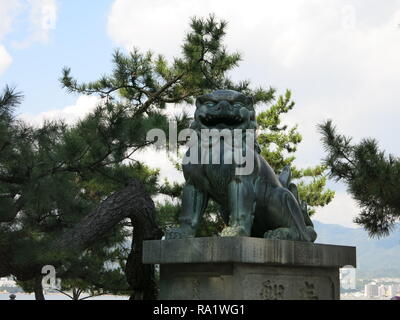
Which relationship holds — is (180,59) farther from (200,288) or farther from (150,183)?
(200,288)

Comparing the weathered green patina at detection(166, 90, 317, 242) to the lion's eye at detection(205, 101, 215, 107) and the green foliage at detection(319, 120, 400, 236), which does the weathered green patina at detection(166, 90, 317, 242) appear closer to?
the lion's eye at detection(205, 101, 215, 107)

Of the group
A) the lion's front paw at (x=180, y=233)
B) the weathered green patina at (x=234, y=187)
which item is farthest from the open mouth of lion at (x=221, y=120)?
the lion's front paw at (x=180, y=233)

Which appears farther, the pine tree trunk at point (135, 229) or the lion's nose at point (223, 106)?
the pine tree trunk at point (135, 229)

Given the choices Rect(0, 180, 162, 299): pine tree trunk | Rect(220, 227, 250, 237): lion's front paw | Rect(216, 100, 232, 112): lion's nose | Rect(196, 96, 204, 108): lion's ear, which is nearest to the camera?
Rect(220, 227, 250, 237): lion's front paw

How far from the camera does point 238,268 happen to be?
402 cm

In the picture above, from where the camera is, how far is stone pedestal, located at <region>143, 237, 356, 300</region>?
4000 mm

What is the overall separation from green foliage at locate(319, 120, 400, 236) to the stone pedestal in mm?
3015

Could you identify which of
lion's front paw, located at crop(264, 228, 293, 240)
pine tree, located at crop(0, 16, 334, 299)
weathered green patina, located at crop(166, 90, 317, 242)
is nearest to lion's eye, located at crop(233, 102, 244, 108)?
weathered green patina, located at crop(166, 90, 317, 242)

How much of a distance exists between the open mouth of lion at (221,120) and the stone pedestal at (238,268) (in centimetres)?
103

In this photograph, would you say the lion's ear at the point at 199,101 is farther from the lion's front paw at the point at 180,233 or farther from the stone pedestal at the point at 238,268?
the stone pedestal at the point at 238,268

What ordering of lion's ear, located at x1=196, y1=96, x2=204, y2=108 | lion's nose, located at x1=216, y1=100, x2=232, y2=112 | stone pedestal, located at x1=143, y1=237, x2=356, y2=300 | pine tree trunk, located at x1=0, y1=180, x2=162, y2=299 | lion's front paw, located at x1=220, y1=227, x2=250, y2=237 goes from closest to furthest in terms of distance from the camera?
stone pedestal, located at x1=143, y1=237, x2=356, y2=300
lion's front paw, located at x1=220, y1=227, x2=250, y2=237
lion's nose, located at x1=216, y1=100, x2=232, y2=112
lion's ear, located at x1=196, y1=96, x2=204, y2=108
pine tree trunk, located at x1=0, y1=180, x2=162, y2=299

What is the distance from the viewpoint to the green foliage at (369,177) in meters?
7.42

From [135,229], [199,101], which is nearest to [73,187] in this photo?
[135,229]

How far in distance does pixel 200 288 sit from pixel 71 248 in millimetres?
2916
